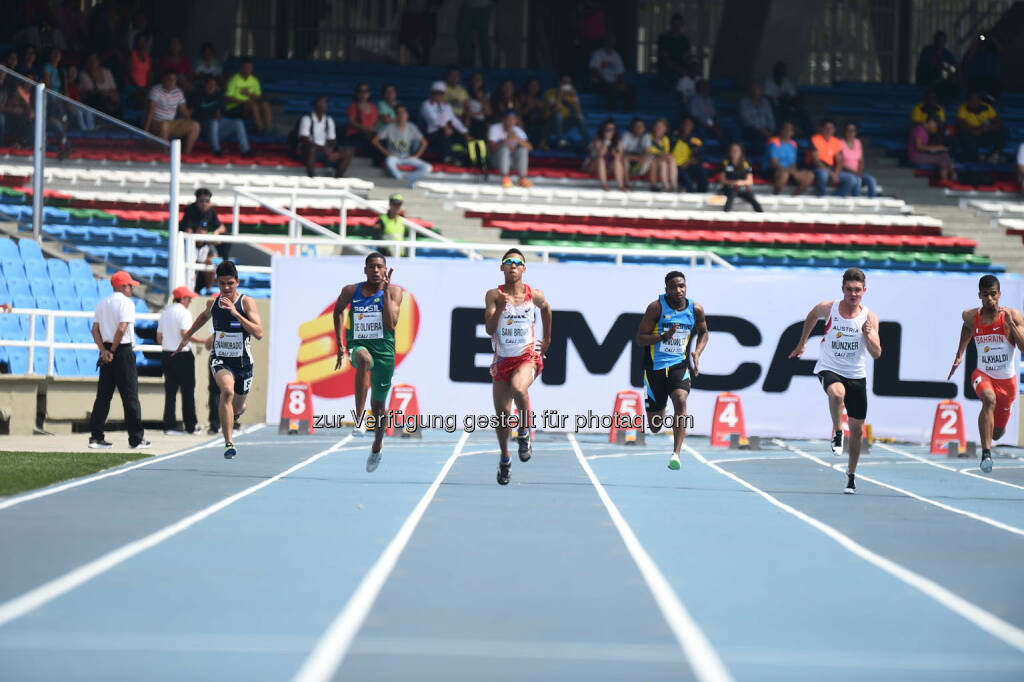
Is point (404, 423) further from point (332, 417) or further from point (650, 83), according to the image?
point (650, 83)

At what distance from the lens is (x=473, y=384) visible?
57.9ft

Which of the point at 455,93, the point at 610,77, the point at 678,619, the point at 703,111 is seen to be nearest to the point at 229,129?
the point at 455,93

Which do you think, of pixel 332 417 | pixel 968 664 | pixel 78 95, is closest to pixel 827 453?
pixel 332 417

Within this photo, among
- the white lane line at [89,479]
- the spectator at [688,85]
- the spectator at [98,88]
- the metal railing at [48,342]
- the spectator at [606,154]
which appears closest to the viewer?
the white lane line at [89,479]

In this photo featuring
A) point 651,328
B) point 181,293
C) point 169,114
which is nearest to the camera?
point 651,328

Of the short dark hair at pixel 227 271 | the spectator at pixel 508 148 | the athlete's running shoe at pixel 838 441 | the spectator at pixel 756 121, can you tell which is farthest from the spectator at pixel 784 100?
the short dark hair at pixel 227 271

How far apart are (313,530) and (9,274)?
34.6 feet

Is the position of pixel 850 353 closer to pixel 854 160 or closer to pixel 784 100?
pixel 854 160

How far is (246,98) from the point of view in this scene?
89.1ft

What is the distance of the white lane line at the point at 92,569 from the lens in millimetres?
6188

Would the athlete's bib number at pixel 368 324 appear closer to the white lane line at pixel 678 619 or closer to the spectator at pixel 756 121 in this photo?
the white lane line at pixel 678 619

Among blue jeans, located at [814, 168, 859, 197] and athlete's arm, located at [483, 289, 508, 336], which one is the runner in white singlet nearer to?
athlete's arm, located at [483, 289, 508, 336]

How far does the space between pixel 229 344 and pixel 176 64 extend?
14.5m

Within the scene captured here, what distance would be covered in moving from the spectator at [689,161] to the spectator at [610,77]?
123 inches
